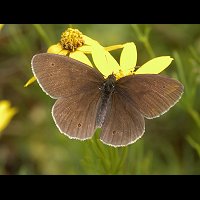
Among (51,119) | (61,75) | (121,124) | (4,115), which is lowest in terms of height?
(51,119)

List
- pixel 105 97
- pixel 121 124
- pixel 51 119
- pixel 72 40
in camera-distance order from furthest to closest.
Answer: pixel 51 119
pixel 72 40
pixel 105 97
pixel 121 124

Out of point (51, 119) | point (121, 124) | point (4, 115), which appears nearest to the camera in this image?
point (121, 124)

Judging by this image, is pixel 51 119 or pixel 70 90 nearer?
pixel 70 90

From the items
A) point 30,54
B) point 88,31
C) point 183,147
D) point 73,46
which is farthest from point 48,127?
point 73,46

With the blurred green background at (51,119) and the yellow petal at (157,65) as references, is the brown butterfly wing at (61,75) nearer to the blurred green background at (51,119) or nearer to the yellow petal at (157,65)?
the yellow petal at (157,65)

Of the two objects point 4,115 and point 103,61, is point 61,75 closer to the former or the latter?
point 103,61

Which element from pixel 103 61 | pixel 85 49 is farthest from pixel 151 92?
pixel 85 49

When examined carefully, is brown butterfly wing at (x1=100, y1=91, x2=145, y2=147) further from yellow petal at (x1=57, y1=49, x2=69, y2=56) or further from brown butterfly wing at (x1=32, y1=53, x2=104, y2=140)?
yellow petal at (x1=57, y1=49, x2=69, y2=56)

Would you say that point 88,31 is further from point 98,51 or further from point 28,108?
point 98,51
